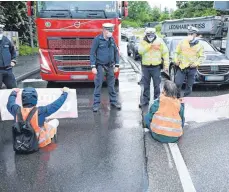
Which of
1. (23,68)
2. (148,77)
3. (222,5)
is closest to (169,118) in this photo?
(148,77)

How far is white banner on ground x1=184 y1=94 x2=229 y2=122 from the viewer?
21.3ft

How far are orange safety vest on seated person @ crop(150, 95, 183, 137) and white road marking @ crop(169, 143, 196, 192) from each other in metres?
0.24

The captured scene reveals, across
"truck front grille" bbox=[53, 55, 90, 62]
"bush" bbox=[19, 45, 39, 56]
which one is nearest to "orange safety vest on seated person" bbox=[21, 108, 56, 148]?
"truck front grille" bbox=[53, 55, 90, 62]

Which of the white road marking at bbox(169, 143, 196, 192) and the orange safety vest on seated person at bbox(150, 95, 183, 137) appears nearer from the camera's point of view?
the white road marking at bbox(169, 143, 196, 192)

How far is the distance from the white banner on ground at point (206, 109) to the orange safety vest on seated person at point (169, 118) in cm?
127

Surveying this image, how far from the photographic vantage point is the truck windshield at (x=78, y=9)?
860 centimetres

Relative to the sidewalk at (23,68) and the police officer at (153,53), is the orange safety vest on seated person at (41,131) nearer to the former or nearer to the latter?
the police officer at (153,53)

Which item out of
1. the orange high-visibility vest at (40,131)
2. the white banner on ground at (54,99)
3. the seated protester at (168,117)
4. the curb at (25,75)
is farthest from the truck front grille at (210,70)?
the curb at (25,75)

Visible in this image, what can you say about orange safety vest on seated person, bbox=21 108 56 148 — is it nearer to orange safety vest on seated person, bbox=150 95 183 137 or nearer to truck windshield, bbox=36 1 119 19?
orange safety vest on seated person, bbox=150 95 183 137

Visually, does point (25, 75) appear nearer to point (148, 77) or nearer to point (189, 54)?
point (148, 77)

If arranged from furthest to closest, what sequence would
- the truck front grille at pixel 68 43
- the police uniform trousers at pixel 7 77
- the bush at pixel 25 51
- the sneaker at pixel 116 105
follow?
the bush at pixel 25 51 < the truck front grille at pixel 68 43 < the sneaker at pixel 116 105 < the police uniform trousers at pixel 7 77

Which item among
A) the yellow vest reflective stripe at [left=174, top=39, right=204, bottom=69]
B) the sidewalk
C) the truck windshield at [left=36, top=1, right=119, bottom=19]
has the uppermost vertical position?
the truck windshield at [left=36, top=1, right=119, bottom=19]

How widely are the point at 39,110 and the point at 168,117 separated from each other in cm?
207

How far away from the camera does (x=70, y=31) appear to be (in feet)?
28.7
